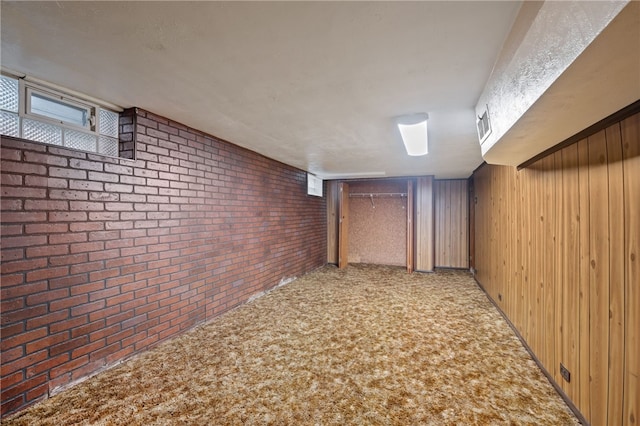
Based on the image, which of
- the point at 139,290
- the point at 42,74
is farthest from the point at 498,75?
the point at 139,290

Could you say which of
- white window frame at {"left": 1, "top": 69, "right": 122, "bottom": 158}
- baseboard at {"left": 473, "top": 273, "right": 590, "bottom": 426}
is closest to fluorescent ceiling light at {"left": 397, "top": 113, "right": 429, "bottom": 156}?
baseboard at {"left": 473, "top": 273, "right": 590, "bottom": 426}

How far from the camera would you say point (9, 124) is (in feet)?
5.32

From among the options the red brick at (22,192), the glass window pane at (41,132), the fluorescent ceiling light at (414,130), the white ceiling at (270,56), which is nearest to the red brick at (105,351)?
the red brick at (22,192)

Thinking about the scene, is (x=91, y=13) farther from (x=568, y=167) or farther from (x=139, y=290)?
(x=568, y=167)

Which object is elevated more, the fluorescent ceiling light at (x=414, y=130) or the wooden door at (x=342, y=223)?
the fluorescent ceiling light at (x=414, y=130)

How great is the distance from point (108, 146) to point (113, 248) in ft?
2.79

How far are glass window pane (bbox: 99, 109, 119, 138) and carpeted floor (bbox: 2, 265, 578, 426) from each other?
75.6 inches

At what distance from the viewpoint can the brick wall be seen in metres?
1.63

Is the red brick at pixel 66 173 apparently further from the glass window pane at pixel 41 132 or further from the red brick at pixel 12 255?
the red brick at pixel 12 255

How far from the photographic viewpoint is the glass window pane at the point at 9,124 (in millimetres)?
1591

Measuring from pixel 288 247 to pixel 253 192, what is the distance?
145cm

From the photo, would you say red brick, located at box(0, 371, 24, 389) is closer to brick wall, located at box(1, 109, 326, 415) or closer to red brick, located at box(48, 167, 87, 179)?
brick wall, located at box(1, 109, 326, 415)

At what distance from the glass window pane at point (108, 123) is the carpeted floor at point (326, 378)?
1.92 m

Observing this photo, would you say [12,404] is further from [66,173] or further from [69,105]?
[69,105]
